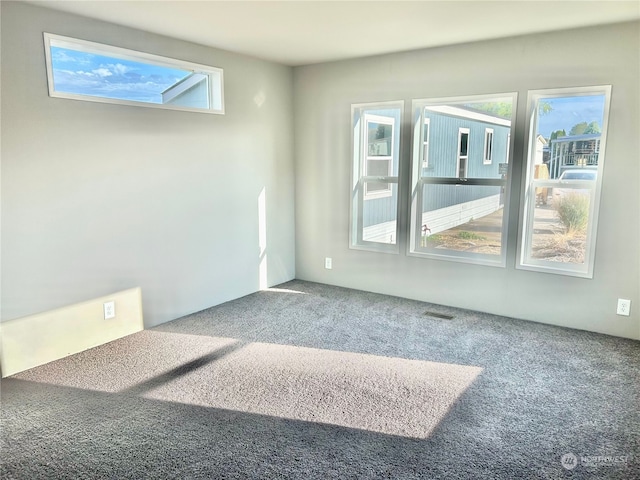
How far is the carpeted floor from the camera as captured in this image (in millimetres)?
2104

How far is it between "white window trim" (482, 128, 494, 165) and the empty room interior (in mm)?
20

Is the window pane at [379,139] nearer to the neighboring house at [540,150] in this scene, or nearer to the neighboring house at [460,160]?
the neighboring house at [460,160]

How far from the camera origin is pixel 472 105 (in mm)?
4031

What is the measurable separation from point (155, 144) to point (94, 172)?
58 cm

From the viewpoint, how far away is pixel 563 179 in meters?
3.68

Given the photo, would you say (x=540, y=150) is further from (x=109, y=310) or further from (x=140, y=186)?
(x=109, y=310)

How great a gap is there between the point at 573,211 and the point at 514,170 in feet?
1.94

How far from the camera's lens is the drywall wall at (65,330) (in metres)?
2.93

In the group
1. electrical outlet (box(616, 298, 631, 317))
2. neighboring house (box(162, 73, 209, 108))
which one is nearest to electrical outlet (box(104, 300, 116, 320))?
neighboring house (box(162, 73, 209, 108))

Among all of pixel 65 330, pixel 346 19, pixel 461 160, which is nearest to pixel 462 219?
pixel 461 160

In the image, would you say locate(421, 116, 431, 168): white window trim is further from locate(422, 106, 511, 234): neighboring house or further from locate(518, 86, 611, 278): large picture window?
locate(518, 86, 611, 278): large picture window

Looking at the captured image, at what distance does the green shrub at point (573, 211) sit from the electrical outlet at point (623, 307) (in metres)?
0.63

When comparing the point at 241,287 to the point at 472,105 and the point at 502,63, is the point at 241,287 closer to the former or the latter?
the point at 472,105

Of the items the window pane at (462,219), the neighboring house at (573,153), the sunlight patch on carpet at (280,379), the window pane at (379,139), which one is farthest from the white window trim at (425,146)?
the sunlight patch on carpet at (280,379)
